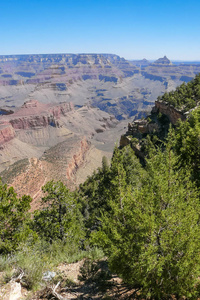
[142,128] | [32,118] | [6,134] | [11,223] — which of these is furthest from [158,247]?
[32,118]

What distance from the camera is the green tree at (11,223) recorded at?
1479 cm

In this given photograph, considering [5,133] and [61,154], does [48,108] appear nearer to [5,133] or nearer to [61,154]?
[5,133]

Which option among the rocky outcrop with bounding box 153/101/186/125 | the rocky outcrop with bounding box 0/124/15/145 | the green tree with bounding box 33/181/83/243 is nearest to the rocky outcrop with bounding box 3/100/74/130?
the rocky outcrop with bounding box 0/124/15/145

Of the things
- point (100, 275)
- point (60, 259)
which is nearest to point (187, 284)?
point (100, 275)

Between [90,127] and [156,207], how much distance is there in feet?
583

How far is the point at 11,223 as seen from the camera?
16.1 metres

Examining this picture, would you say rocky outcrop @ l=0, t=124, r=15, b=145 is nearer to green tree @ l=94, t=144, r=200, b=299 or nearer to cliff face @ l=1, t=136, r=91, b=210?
cliff face @ l=1, t=136, r=91, b=210

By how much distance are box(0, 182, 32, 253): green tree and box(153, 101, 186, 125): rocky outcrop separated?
34703 mm

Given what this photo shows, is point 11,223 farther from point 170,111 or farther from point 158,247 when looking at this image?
point 170,111

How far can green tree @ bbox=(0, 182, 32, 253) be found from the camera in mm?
14788

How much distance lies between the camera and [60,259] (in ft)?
44.3

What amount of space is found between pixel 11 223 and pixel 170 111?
42.6 m

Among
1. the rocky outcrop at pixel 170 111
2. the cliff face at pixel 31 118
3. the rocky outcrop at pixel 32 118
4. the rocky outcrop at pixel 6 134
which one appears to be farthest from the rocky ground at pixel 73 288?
the rocky outcrop at pixel 32 118

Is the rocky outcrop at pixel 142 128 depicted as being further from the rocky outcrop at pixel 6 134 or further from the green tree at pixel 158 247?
the rocky outcrop at pixel 6 134
